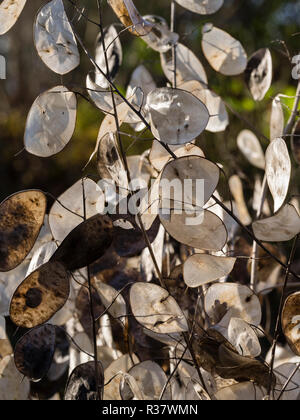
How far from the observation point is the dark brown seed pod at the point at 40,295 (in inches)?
23.1

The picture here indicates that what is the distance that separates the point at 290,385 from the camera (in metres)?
0.71

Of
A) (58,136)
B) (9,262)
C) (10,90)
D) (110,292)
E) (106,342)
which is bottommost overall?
(10,90)

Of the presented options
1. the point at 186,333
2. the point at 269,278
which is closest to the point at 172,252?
the point at 269,278

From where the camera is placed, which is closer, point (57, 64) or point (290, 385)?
point (57, 64)

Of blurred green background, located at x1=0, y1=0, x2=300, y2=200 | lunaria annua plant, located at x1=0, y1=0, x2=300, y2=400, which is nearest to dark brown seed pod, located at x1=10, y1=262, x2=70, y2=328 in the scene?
lunaria annua plant, located at x1=0, y1=0, x2=300, y2=400

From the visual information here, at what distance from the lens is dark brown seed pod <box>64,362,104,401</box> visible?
64 centimetres

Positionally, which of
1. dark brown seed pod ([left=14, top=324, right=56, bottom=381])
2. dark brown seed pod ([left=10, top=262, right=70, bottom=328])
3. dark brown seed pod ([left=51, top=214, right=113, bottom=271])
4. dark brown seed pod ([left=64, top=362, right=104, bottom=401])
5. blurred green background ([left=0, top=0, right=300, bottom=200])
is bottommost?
blurred green background ([left=0, top=0, right=300, bottom=200])

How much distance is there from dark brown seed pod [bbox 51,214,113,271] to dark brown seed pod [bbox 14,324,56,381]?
0.12 meters

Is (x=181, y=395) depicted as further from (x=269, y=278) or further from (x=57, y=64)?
(x=57, y=64)

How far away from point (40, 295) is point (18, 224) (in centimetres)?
8

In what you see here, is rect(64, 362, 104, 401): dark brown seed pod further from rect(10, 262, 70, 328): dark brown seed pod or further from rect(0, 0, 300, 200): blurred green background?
rect(0, 0, 300, 200): blurred green background

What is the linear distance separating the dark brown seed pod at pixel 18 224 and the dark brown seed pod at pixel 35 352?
4.0 inches

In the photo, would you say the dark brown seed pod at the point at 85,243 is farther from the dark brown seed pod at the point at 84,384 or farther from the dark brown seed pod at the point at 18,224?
the dark brown seed pod at the point at 84,384

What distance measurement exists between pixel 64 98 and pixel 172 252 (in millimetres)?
396
